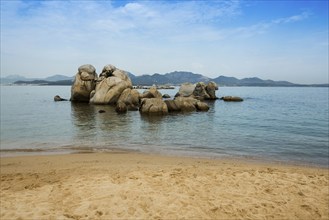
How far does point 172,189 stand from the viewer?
7.97 m

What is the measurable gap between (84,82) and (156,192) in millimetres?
41648

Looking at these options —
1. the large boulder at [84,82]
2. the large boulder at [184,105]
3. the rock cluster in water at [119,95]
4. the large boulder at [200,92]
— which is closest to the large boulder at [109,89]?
the rock cluster in water at [119,95]

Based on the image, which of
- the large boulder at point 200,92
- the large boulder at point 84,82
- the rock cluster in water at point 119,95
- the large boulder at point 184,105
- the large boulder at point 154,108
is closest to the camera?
the large boulder at point 154,108

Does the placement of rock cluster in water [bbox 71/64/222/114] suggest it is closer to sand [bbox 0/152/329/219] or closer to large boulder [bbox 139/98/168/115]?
large boulder [bbox 139/98/168/115]

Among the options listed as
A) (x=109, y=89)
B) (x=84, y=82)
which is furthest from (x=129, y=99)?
(x=84, y=82)

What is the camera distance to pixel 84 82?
1829 inches

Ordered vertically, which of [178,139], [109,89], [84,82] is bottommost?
[178,139]

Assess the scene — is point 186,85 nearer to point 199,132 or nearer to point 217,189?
point 199,132

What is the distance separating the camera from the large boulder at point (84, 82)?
46250mm

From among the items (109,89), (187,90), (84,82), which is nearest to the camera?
(109,89)

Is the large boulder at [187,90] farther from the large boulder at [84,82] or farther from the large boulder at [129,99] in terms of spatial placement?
the large boulder at [129,99]

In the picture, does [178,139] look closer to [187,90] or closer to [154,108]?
[154,108]

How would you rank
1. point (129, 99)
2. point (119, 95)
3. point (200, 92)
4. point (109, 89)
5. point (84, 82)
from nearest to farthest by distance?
point (129, 99) → point (109, 89) → point (119, 95) → point (84, 82) → point (200, 92)

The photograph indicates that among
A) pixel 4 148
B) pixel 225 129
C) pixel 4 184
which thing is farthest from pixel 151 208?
pixel 225 129
